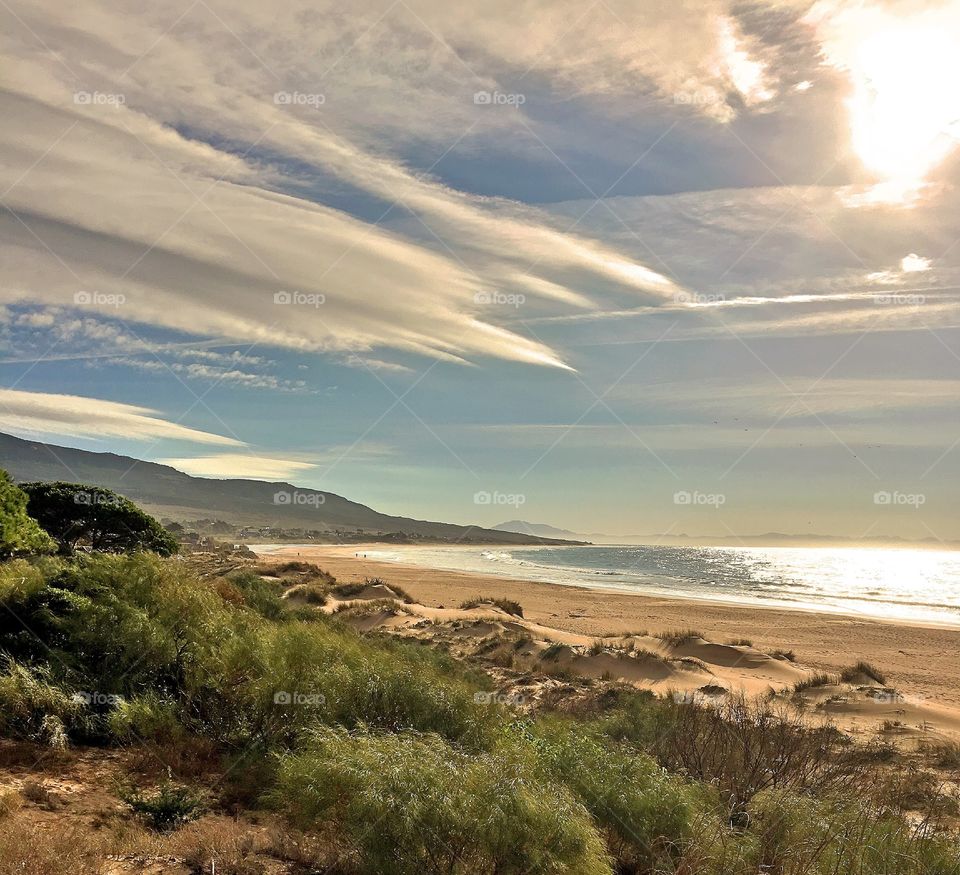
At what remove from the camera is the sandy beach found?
2097cm

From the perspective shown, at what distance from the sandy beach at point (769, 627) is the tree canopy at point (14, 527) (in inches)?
641

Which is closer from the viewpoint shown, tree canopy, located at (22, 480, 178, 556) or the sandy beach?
tree canopy, located at (22, 480, 178, 556)

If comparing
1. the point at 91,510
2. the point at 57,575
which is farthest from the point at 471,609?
the point at 57,575

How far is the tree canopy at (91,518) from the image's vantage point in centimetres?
1858

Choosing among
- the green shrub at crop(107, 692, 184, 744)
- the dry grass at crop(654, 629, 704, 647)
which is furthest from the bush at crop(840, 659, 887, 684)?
the green shrub at crop(107, 692, 184, 744)

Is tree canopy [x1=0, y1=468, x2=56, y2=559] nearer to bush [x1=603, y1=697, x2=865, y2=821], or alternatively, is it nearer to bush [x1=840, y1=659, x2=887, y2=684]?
bush [x1=603, y1=697, x2=865, y2=821]

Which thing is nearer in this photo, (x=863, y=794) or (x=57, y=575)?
(x=863, y=794)

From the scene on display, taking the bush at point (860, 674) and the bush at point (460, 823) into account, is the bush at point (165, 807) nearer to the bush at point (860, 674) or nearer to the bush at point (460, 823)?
the bush at point (460, 823)

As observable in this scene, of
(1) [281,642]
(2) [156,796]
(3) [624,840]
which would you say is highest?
(1) [281,642]

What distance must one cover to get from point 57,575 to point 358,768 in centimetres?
696

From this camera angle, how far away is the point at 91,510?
19.0 metres

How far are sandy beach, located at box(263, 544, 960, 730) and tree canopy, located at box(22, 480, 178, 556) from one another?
14.0 metres

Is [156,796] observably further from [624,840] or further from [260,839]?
[624,840]

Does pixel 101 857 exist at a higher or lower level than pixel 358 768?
lower
